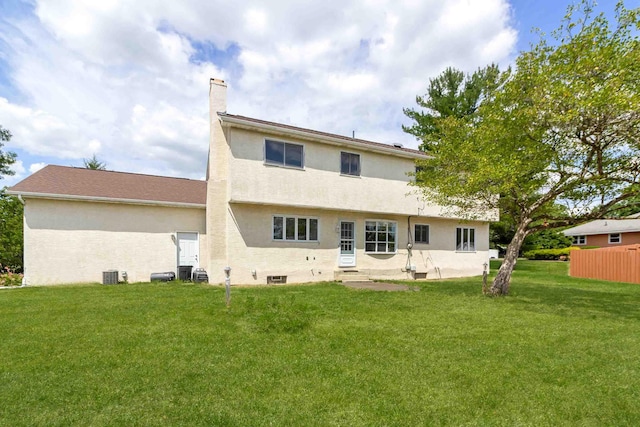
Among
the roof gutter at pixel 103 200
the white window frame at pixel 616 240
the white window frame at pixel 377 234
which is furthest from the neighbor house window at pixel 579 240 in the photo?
the roof gutter at pixel 103 200

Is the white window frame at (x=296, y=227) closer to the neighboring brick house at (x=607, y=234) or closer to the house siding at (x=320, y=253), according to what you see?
the house siding at (x=320, y=253)

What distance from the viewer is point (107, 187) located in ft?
47.7

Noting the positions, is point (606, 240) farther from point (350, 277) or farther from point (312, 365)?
point (312, 365)

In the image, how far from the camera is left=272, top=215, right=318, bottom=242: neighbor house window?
13930 mm

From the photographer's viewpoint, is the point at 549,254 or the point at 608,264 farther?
the point at 549,254

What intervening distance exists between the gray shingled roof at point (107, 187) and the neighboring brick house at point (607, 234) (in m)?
34.3

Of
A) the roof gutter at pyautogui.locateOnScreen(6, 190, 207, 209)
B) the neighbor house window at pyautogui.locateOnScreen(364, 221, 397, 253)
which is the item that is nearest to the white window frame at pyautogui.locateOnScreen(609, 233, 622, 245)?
the neighbor house window at pyautogui.locateOnScreen(364, 221, 397, 253)

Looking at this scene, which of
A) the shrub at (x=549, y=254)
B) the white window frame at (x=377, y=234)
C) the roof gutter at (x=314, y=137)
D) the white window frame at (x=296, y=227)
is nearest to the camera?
the roof gutter at (x=314, y=137)

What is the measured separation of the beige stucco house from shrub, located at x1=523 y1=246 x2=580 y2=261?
2288 cm

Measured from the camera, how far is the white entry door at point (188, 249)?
1498 centimetres

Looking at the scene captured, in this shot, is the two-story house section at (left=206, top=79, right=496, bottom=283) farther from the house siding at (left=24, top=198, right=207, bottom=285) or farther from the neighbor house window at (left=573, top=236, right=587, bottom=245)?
the neighbor house window at (left=573, top=236, right=587, bottom=245)

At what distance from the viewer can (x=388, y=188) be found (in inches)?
621

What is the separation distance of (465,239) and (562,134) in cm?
1000

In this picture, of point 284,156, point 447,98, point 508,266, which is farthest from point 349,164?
point 447,98
